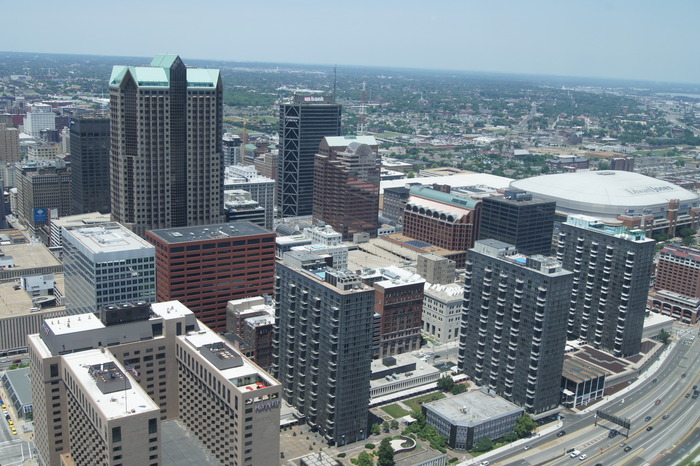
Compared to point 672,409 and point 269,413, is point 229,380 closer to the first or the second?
point 269,413

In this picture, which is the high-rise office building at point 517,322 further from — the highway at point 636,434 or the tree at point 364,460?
Result: the tree at point 364,460

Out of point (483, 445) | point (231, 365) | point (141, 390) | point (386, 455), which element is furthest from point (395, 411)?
point (141, 390)

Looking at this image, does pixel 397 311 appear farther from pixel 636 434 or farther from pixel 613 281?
pixel 636 434

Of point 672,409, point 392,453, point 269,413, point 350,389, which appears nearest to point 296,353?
point 350,389

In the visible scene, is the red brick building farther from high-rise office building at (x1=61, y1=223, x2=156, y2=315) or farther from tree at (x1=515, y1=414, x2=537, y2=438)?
tree at (x1=515, y1=414, x2=537, y2=438)

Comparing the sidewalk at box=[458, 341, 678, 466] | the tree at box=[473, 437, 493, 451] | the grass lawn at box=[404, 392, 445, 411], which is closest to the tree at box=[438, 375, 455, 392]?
the grass lawn at box=[404, 392, 445, 411]
